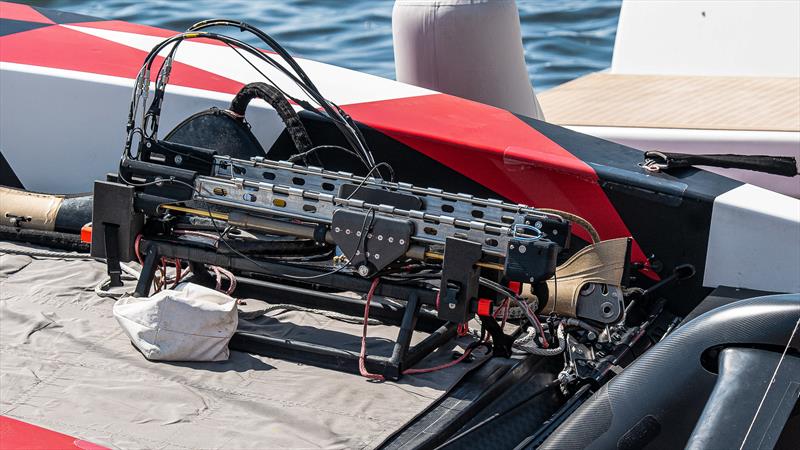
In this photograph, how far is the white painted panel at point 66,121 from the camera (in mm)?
2742

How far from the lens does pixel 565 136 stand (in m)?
2.52

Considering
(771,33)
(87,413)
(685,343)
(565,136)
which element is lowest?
(87,413)

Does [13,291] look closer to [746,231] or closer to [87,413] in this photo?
[87,413]

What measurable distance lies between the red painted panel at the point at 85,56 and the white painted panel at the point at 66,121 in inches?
1.3

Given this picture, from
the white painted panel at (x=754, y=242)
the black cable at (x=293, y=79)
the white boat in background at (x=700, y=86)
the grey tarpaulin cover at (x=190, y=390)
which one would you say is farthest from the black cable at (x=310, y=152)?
the white boat in background at (x=700, y=86)

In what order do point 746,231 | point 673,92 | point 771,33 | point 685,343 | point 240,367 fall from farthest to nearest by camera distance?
point 771,33 < point 673,92 < point 746,231 < point 240,367 < point 685,343

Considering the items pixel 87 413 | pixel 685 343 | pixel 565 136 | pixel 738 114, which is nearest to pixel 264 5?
pixel 738 114

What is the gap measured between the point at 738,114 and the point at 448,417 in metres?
1.93

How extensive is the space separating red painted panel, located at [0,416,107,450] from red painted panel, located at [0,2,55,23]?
70.6 inches

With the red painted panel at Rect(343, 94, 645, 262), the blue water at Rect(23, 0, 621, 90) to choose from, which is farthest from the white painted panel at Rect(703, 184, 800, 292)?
the blue water at Rect(23, 0, 621, 90)

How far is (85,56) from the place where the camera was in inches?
114

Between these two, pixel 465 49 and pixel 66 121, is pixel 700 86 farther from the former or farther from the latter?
pixel 66 121

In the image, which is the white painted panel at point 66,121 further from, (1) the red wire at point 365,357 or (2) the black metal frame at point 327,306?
(1) the red wire at point 365,357

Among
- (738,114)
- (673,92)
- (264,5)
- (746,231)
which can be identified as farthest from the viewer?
(264,5)
